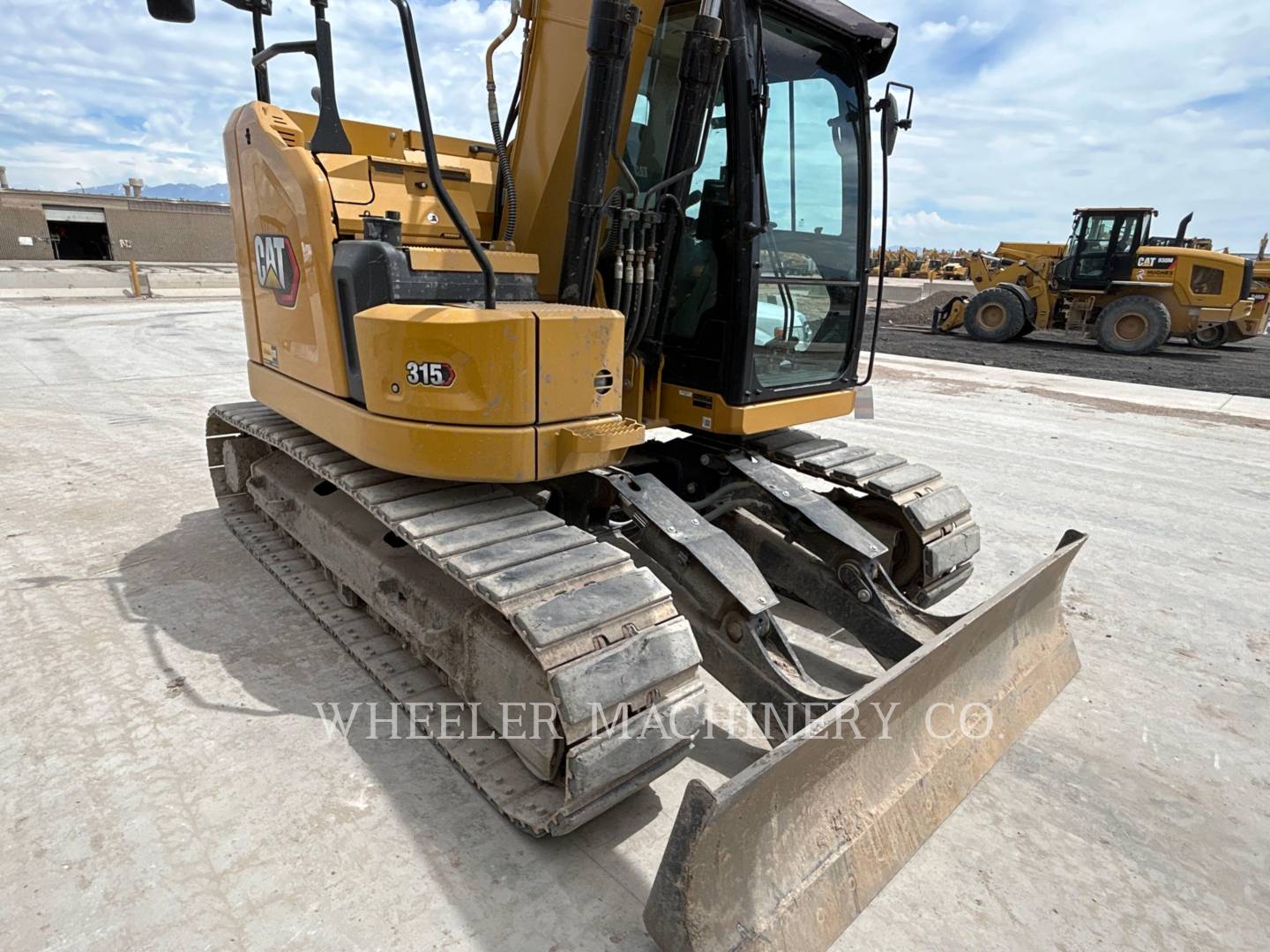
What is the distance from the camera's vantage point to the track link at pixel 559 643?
217 centimetres

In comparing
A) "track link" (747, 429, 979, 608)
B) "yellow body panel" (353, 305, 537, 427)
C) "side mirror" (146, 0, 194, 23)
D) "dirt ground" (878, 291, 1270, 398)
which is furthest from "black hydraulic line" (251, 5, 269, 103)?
"dirt ground" (878, 291, 1270, 398)

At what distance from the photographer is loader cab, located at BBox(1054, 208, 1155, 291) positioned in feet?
52.8

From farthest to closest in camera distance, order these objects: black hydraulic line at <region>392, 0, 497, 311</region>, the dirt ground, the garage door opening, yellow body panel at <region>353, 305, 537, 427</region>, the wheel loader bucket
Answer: the garage door opening
the dirt ground
yellow body panel at <region>353, 305, 537, 427</region>
black hydraulic line at <region>392, 0, 497, 311</region>
the wheel loader bucket

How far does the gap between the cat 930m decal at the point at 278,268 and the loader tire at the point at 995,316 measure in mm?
17611

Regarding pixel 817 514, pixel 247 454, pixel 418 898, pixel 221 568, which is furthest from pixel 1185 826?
pixel 247 454

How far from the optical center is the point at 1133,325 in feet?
53.8

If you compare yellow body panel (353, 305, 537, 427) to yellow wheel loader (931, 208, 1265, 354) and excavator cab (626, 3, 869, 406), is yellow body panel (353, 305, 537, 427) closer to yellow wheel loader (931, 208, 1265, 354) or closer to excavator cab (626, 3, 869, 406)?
excavator cab (626, 3, 869, 406)

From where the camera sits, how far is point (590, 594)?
2.35m

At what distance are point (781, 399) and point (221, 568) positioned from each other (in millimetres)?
3080

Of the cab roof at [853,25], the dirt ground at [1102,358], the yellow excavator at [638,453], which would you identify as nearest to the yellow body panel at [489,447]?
the yellow excavator at [638,453]

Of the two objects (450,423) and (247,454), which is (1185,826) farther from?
(247,454)

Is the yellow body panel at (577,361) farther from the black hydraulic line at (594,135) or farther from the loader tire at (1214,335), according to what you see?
the loader tire at (1214,335)

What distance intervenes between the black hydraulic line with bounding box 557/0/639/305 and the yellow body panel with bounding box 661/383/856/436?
743mm

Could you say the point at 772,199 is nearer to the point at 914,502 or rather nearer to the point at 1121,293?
the point at 914,502
